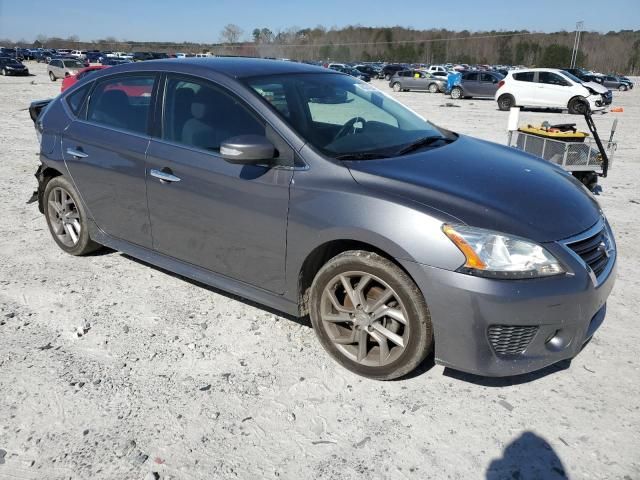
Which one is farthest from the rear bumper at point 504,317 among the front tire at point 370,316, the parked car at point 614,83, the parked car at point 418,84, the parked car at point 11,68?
the parked car at point 11,68

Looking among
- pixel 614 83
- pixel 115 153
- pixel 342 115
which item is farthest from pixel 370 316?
pixel 614 83

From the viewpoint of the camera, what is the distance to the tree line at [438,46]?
8525 cm

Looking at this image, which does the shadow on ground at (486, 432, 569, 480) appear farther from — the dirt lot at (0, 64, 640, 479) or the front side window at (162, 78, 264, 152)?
the front side window at (162, 78, 264, 152)

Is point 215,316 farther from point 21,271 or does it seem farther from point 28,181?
point 28,181

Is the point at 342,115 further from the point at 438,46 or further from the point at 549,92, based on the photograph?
the point at 438,46

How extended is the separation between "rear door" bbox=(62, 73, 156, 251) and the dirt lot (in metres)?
0.59

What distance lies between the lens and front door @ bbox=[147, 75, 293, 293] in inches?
128

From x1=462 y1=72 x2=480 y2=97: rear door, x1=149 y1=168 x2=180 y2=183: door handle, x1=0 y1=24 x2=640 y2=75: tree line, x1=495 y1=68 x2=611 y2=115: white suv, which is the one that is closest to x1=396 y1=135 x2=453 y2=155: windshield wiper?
x1=149 y1=168 x2=180 y2=183: door handle

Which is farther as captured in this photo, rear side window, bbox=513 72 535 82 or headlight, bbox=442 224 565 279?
rear side window, bbox=513 72 535 82

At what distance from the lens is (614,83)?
38562mm

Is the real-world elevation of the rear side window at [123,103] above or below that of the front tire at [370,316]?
above

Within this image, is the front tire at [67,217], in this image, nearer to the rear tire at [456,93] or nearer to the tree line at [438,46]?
the rear tire at [456,93]

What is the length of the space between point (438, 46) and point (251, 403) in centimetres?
11758

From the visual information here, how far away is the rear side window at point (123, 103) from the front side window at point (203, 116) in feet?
0.82
